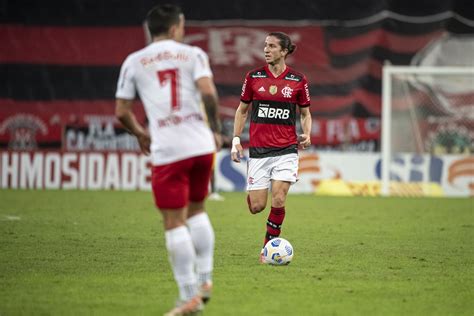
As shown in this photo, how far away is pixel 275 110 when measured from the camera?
10297 mm

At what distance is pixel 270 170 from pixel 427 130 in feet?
44.9

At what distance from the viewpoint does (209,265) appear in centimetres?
671

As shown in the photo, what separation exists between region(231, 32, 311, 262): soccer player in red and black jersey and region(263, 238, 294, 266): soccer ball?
0.76 meters

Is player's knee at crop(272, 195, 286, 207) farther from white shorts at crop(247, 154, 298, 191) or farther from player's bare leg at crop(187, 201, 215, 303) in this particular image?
Answer: player's bare leg at crop(187, 201, 215, 303)

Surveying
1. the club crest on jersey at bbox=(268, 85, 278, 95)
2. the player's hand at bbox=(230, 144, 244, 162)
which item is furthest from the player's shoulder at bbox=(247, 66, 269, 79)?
the player's hand at bbox=(230, 144, 244, 162)

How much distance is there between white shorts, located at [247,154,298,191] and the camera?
1014 cm

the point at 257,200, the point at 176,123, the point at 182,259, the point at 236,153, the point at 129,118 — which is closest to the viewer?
the point at 182,259

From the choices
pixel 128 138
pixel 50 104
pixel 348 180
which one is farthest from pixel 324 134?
pixel 50 104

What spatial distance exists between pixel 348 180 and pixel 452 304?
15321mm

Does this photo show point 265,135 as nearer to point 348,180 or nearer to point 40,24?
point 348,180

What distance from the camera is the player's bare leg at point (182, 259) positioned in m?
6.31

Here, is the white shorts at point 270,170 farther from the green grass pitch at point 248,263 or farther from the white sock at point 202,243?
the white sock at point 202,243

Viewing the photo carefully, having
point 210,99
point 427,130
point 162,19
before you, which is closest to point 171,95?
point 210,99

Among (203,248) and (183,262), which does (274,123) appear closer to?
(203,248)
